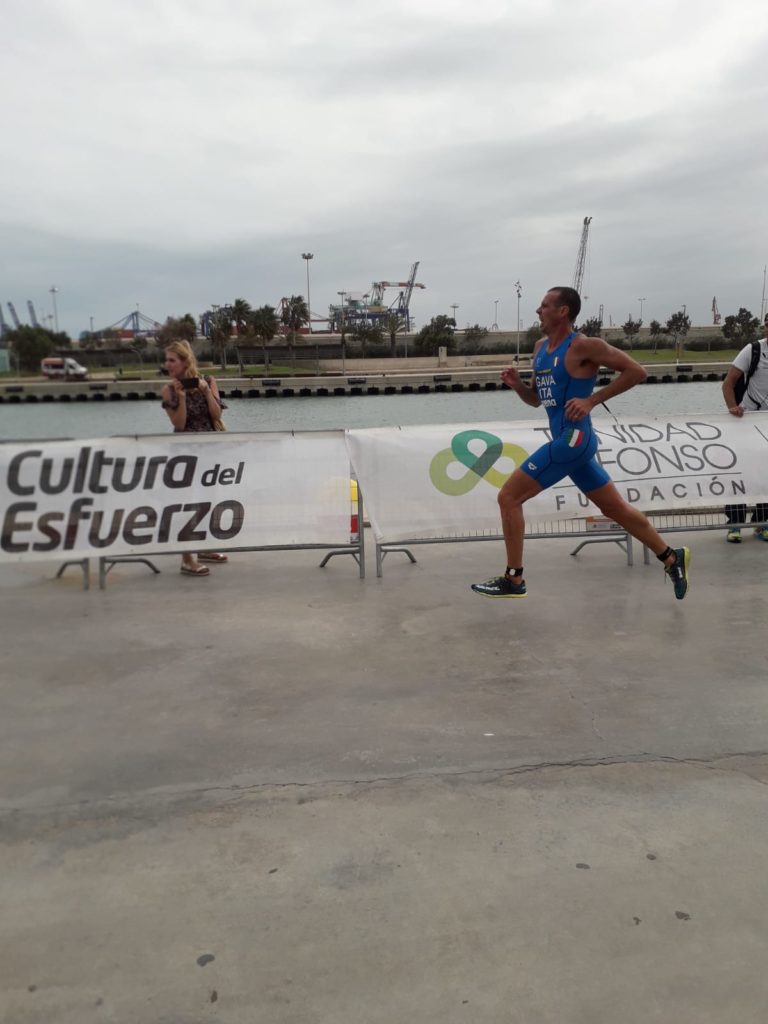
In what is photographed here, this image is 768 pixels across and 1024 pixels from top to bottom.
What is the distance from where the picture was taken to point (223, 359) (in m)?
104

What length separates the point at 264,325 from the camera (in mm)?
106938

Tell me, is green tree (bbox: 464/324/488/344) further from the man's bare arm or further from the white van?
the man's bare arm

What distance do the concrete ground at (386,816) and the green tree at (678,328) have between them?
10051 centimetres

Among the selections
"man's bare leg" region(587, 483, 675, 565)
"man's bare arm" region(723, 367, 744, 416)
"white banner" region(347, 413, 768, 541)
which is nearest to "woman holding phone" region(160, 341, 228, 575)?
"white banner" region(347, 413, 768, 541)

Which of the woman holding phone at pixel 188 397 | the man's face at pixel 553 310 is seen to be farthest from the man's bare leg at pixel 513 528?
the woman holding phone at pixel 188 397

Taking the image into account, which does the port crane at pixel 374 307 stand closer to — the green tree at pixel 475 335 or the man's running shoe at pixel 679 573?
the green tree at pixel 475 335

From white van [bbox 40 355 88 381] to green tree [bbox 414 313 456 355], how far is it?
4223 cm

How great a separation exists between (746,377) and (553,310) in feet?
10.9

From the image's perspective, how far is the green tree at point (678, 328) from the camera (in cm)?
9831

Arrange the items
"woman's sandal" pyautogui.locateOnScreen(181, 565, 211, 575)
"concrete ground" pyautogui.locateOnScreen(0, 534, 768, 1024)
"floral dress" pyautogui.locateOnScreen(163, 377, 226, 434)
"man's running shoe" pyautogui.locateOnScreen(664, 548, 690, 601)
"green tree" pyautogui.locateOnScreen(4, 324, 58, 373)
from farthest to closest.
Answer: "green tree" pyautogui.locateOnScreen(4, 324, 58, 373)
"floral dress" pyautogui.locateOnScreen(163, 377, 226, 434)
"woman's sandal" pyautogui.locateOnScreen(181, 565, 211, 575)
"man's running shoe" pyautogui.locateOnScreen(664, 548, 690, 601)
"concrete ground" pyautogui.locateOnScreen(0, 534, 768, 1024)

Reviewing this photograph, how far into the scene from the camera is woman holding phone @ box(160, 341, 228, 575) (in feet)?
22.3

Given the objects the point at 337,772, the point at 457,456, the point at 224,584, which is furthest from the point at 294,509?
the point at 337,772

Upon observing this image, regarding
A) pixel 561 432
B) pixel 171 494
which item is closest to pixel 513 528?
pixel 561 432

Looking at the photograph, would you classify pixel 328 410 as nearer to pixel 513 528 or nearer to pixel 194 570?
pixel 194 570
